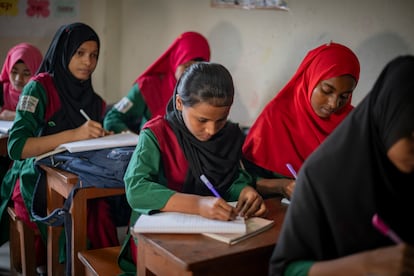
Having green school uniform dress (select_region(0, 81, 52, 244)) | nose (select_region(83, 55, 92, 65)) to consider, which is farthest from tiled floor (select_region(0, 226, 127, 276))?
nose (select_region(83, 55, 92, 65))

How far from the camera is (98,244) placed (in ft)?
8.14

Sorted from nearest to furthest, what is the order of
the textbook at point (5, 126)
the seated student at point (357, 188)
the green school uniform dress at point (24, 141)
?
the seated student at point (357, 188) < the green school uniform dress at point (24, 141) < the textbook at point (5, 126)

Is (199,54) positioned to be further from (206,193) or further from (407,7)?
(206,193)

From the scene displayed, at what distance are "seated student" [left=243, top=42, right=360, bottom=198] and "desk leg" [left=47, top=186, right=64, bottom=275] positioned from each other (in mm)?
911

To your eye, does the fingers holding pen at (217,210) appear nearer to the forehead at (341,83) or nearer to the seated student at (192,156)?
the seated student at (192,156)

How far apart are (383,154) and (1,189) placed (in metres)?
2.20

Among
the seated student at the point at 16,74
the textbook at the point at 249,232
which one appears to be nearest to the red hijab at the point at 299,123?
the textbook at the point at 249,232

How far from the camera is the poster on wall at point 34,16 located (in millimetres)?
3891

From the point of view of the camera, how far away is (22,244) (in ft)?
8.17

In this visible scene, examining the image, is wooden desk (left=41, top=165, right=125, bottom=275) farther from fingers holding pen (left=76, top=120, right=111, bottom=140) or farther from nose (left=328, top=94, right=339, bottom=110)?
nose (left=328, top=94, right=339, bottom=110)

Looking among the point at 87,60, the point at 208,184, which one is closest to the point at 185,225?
the point at 208,184

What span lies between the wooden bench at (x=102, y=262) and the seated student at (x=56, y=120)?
0.60m

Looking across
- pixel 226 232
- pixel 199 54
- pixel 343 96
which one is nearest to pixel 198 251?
pixel 226 232

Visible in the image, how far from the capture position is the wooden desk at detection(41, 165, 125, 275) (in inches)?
80.5
